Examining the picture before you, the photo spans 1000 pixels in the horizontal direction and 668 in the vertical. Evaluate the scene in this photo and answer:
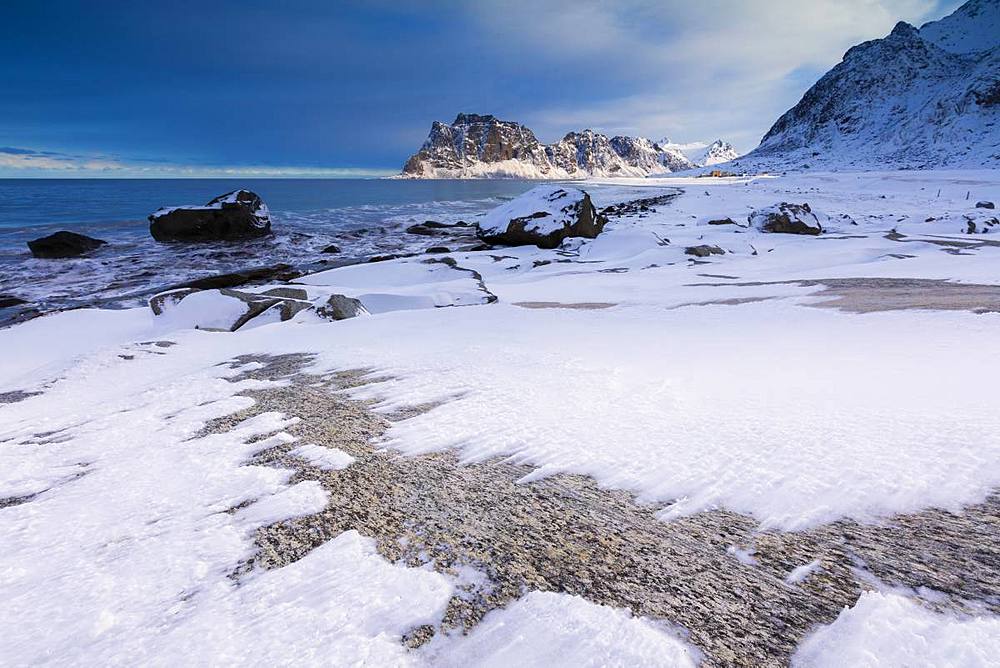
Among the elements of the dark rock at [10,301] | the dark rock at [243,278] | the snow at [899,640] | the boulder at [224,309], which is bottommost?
the dark rock at [10,301]

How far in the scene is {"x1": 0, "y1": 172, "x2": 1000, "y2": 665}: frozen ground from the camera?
1.31 metres

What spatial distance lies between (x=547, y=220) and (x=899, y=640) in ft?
58.5

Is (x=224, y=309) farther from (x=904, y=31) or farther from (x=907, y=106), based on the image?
(x=904, y=31)

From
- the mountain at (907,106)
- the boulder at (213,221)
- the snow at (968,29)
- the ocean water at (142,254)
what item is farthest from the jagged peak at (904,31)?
the boulder at (213,221)

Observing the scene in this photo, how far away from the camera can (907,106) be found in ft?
279

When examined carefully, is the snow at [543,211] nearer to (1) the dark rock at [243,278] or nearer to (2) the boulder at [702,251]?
(2) the boulder at [702,251]

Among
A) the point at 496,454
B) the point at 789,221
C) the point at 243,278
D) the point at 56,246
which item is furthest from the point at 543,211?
the point at 56,246

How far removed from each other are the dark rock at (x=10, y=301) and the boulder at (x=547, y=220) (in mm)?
14409

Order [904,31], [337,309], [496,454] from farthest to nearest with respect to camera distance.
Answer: [904,31] < [337,309] < [496,454]

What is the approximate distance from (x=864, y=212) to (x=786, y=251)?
15718 millimetres

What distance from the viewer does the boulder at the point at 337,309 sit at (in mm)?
6824

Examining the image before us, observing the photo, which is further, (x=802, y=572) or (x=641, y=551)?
(x=641, y=551)

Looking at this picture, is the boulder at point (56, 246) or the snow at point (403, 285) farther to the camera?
the boulder at point (56, 246)

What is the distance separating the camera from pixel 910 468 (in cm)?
199
